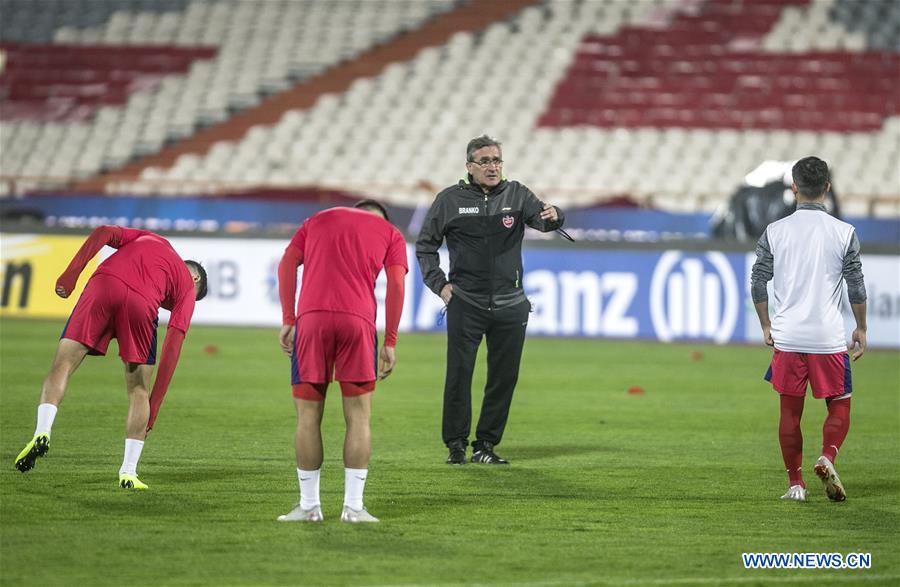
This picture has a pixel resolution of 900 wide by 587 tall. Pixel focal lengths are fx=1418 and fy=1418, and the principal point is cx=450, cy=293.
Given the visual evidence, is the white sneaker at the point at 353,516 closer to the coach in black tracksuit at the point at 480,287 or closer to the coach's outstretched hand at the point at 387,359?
the coach's outstretched hand at the point at 387,359

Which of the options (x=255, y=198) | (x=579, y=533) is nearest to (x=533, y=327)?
(x=255, y=198)

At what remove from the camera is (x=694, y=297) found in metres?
20.7

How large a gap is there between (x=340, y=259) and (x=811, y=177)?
10.1 feet

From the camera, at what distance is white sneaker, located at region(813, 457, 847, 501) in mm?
8547

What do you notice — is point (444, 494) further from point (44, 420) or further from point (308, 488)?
point (44, 420)

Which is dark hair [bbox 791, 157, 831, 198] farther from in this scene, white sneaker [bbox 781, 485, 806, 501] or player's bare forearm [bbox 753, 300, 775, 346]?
white sneaker [bbox 781, 485, 806, 501]

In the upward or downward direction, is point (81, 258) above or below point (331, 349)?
above

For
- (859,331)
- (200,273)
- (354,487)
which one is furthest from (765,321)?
(200,273)

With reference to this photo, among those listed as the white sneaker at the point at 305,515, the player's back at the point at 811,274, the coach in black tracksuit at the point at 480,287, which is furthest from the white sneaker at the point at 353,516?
the player's back at the point at 811,274

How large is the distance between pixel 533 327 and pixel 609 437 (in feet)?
30.7

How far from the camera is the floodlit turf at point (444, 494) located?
665 centimetres

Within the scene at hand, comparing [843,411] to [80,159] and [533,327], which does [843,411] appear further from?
[80,159]

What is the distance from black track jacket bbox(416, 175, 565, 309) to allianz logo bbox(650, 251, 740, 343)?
10751 mm

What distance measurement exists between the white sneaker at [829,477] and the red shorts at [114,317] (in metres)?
4.14
